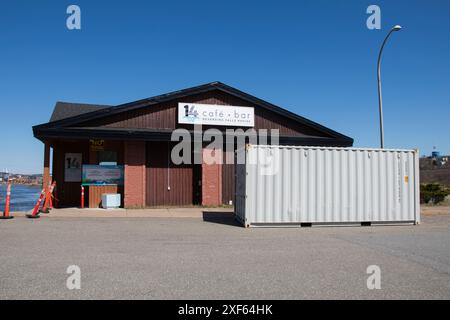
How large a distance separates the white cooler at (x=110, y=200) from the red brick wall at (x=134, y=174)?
1.40ft

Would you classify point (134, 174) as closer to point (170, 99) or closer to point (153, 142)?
point (153, 142)

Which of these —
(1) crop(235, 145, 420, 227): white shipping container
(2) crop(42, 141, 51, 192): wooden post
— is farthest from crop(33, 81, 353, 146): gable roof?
(1) crop(235, 145, 420, 227): white shipping container

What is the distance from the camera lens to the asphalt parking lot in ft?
17.7

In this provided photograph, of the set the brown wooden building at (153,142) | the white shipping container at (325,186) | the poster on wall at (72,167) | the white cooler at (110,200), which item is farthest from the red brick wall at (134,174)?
the white shipping container at (325,186)

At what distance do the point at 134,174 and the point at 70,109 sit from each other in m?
7.62

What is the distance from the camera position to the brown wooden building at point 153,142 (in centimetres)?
1706

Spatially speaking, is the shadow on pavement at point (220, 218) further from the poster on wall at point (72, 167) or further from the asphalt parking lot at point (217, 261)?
the poster on wall at point (72, 167)

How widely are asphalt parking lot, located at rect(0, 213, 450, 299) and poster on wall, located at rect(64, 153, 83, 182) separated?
759 cm

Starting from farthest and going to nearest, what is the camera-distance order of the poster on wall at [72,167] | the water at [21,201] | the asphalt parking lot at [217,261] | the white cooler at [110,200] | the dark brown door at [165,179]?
the poster on wall at [72,167] → the water at [21,201] → the dark brown door at [165,179] → the white cooler at [110,200] → the asphalt parking lot at [217,261]

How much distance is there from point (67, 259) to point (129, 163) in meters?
10.7

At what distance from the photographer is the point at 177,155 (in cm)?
1883

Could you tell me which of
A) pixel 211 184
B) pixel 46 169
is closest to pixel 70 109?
pixel 46 169

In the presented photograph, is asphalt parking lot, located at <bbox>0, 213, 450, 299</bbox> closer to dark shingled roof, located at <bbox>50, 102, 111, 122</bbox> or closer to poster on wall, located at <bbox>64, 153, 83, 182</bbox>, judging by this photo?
poster on wall, located at <bbox>64, 153, 83, 182</bbox>
